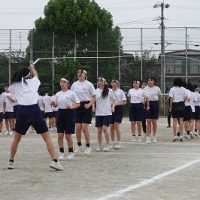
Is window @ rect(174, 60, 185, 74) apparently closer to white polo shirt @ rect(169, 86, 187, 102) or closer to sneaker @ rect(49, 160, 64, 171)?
white polo shirt @ rect(169, 86, 187, 102)

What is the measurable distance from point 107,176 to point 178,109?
9.25 meters

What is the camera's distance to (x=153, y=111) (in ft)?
61.3

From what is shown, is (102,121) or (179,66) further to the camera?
(179,66)

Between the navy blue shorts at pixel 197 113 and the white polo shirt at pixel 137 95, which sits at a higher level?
the white polo shirt at pixel 137 95

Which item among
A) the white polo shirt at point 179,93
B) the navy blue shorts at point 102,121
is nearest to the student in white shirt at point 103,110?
the navy blue shorts at point 102,121

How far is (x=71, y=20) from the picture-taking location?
1826 inches

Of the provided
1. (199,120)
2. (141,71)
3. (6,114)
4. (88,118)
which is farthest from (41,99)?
(141,71)

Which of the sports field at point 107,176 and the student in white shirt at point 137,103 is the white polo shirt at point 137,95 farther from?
the sports field at point 107,176

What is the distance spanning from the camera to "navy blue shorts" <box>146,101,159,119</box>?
61.2ft

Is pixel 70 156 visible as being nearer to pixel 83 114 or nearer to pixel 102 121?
pixel 83 114

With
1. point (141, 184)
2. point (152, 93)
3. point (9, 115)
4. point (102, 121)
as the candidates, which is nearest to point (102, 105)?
point (102, 121)

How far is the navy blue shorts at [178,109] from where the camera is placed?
1925cm

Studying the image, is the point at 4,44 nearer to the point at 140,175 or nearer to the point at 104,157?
the point at 104,157

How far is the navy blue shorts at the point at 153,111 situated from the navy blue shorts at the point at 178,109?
79cm
